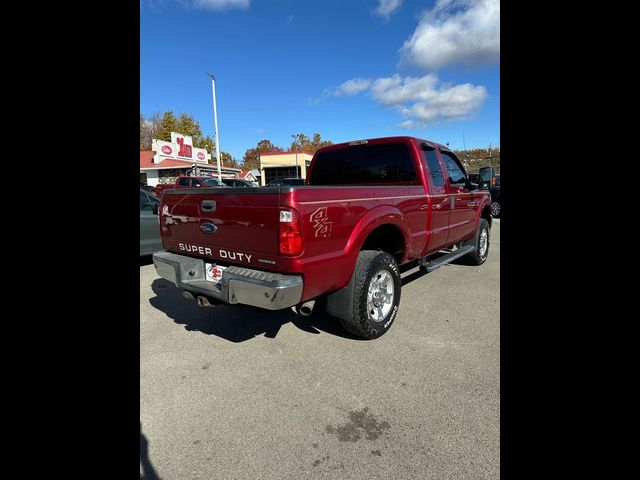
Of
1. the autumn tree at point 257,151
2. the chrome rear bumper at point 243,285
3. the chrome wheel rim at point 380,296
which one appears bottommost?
the chrome wheel rim at point 380,296

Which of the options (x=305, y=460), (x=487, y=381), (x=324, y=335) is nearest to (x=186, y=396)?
(x=305, y=460)

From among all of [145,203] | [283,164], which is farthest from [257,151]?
[145,203]

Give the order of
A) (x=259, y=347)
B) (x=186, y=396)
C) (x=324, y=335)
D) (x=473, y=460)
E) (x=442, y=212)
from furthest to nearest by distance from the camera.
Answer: (x=442, y=212), (x=324, y=335), (x=259, y=347), (x=186, y=396), (x=473, y=460)

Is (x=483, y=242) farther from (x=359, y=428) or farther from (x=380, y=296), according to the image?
(x=359, y=428)

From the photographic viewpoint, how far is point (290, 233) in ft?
8.91

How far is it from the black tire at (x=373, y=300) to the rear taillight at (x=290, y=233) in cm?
83

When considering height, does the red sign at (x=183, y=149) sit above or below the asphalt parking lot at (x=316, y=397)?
above

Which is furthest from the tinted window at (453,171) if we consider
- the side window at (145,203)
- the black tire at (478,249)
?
the side window at (145,203)

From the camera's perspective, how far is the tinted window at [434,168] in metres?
4.63

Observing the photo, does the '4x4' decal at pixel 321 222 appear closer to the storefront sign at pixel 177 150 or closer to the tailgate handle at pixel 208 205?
the tailgate handle at pixel 208 205
